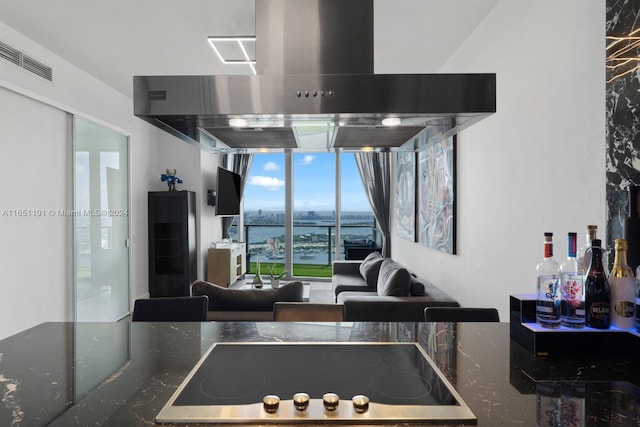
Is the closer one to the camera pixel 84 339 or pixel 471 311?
pixel 84 339

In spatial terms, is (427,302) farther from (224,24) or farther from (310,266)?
(310,266)

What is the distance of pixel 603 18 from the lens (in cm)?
161

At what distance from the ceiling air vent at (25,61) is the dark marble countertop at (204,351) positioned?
255cm

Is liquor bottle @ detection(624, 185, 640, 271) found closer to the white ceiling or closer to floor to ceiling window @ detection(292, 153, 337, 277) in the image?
the white ceiling

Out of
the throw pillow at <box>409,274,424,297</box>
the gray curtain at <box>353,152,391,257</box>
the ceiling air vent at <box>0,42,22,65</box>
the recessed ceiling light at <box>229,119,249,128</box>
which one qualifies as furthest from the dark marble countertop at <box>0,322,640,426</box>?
the gray curtain at <box>353,152,391,257</box>

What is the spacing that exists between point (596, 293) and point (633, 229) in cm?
30

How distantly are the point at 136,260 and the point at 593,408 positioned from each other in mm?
5414

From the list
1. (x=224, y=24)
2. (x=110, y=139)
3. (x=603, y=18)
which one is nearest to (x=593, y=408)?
(x=603, y=18)

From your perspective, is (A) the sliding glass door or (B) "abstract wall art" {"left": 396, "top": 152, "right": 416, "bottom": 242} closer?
(A) the sliding glass door

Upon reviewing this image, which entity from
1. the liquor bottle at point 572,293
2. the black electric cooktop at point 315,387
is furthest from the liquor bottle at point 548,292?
the black electric cooktop at point 315,387

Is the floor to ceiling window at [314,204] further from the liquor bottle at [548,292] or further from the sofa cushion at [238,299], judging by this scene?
the liquor bottle at [548,292]

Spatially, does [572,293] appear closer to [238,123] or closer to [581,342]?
[581,342]

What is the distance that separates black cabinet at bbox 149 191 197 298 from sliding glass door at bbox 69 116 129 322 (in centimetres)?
52

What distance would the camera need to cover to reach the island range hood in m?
1.21
